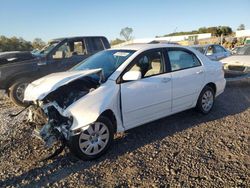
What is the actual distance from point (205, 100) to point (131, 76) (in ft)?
7.81

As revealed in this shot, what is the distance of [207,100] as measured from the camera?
600 centimetres

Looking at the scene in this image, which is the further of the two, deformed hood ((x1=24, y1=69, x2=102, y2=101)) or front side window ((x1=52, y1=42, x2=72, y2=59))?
front side window ((x1=52, y1=42, x2=72, y2=59))

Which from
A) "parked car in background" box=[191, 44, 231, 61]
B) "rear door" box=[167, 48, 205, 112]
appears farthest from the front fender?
"parked car in background" box=[191, 44, 231, 61]

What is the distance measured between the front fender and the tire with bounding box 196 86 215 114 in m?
2.29

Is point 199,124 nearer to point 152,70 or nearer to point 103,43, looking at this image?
point 152,70

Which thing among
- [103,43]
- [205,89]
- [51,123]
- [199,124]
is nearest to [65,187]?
[51,123]

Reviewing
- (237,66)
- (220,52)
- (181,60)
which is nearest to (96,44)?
(181,60)

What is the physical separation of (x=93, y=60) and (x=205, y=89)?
8.29 ft

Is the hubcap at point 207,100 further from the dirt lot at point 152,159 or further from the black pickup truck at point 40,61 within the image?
the black pickup truck at point 40,61

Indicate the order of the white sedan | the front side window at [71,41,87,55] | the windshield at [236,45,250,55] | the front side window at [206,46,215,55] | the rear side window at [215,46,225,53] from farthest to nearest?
the rear side window at [215,46,225,53] → the front side window at [206,46,215,55] → the windshield at [236,45,250,55] → the front side window at [71,41,87,55] → the white sedan

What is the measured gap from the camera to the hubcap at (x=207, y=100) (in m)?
5.91

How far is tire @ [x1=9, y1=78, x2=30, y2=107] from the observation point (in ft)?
24.0

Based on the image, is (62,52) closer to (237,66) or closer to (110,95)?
(110,95)

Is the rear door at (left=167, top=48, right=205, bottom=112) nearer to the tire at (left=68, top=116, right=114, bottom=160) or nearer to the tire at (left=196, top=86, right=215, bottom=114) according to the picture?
the tire at (left=196, top=86, right=215, bottom=114)
